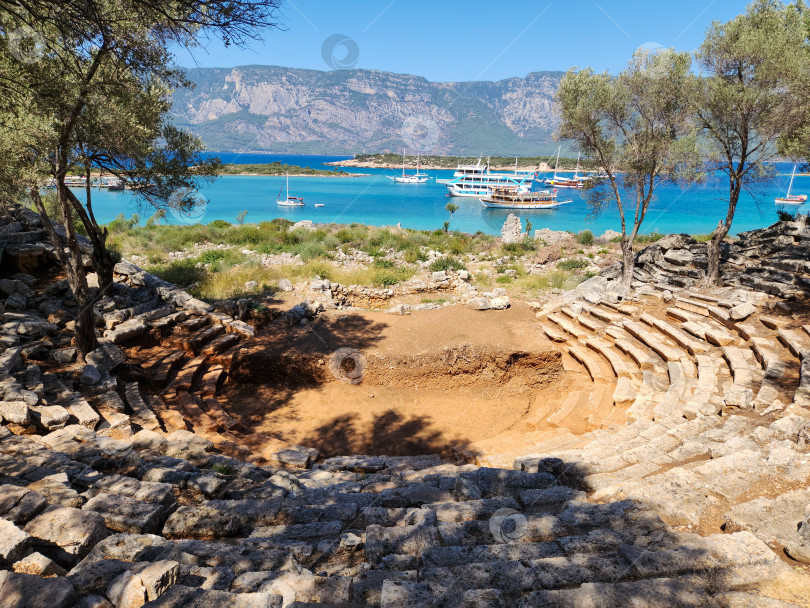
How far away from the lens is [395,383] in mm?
11664

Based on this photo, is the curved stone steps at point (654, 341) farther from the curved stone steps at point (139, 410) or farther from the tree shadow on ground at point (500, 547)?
the curved stone steps at point (139, 410)

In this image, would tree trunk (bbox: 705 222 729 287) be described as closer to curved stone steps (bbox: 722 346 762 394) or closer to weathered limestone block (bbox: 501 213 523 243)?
curved stone steps (bbox: 722 346 762 394)

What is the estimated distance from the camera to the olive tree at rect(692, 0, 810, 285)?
12.3 meters

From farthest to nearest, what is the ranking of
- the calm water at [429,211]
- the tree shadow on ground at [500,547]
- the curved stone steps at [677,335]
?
1. the calm water at [429,211]
2. the curved stone steps at [677,335]
3. the tree shadow on ground at [500,547]

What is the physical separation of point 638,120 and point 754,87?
3246 mm

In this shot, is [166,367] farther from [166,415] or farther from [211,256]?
[211,256]

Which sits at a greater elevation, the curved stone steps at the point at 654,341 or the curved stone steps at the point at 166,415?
the curved stone steps at the point at 654,341

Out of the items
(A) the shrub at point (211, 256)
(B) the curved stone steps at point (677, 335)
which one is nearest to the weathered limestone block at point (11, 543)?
(B) the curved stone steps at point (677, 335)

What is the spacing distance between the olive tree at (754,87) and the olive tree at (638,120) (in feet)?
2.35

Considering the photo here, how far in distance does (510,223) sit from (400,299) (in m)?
16.5

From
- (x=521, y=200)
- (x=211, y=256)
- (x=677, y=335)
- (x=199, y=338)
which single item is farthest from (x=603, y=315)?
(x=521, y=200)

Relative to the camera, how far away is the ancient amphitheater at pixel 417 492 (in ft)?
10.2

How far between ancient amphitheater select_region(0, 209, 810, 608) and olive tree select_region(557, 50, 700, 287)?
21.4ft

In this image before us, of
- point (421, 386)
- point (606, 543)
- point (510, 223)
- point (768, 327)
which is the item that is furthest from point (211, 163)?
point (510, 223)
